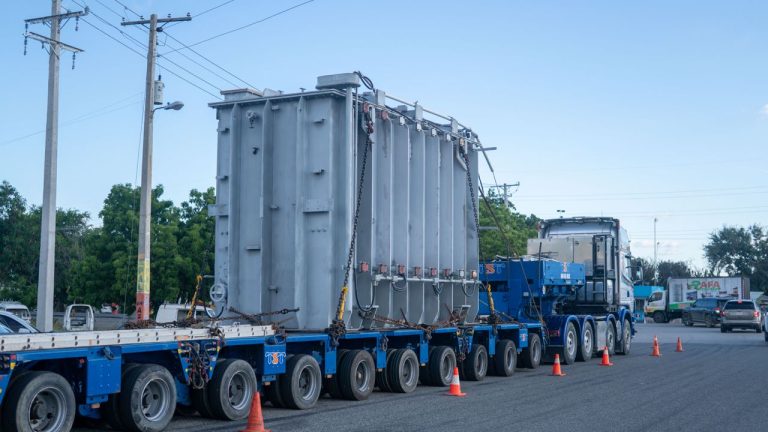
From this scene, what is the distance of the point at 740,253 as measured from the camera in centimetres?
9762

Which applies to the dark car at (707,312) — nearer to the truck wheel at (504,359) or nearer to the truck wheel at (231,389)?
the truck wheel at (504,359)

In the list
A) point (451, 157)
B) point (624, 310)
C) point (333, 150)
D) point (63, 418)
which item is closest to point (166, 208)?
point (624, 310)

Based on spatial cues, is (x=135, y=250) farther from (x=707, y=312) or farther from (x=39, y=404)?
(x=707, y=312)

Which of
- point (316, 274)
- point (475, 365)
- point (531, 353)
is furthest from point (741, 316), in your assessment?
point (316, 274)

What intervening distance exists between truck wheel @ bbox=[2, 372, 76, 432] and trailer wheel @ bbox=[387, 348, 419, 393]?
22.1 feet

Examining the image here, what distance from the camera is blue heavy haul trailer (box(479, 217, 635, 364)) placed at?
21.8 m

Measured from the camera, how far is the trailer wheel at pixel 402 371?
49.2 ft

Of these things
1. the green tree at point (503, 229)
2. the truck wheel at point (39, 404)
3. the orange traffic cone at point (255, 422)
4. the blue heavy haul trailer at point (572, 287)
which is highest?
the green tree at point (503, 229)

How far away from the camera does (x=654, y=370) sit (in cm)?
2030

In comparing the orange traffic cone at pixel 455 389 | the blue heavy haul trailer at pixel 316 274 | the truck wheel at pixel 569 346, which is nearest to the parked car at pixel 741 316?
the truck wheel at pixel 569 346

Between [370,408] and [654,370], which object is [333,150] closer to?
[370,408]

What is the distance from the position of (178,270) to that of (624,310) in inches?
692

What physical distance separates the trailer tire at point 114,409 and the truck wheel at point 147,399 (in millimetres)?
58

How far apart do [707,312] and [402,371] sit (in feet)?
138
